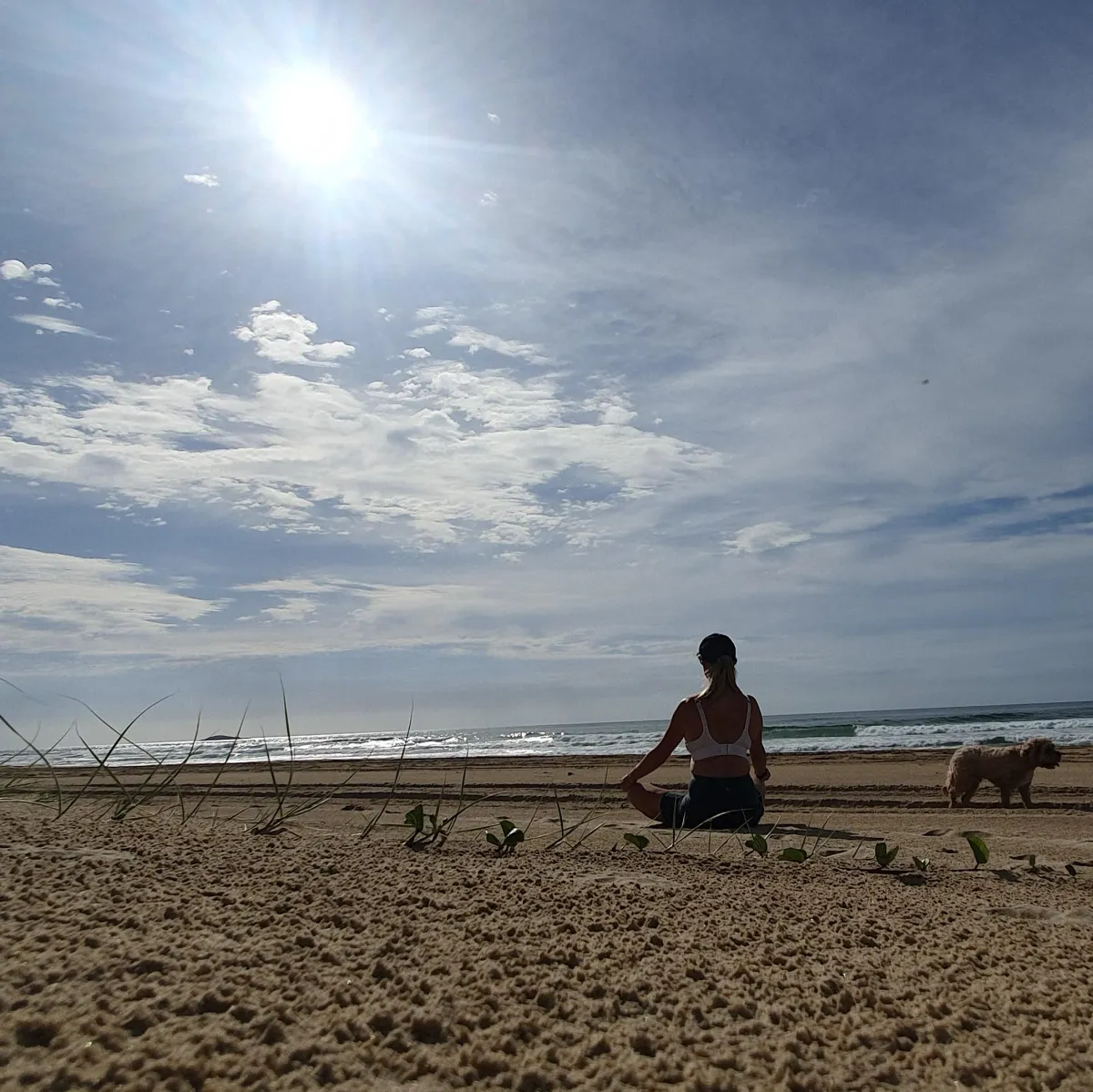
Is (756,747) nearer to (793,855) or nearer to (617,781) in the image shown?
(793,855)

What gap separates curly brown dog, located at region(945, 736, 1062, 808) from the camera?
8.28 meters

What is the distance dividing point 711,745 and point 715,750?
0.04 m

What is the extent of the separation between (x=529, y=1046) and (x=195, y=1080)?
410 mm

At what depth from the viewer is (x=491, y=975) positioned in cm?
132

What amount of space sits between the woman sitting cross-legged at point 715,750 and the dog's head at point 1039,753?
13.9 feet

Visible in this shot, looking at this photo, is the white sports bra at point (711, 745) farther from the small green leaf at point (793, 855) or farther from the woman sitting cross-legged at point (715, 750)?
the small green leaf at point (793, 855)

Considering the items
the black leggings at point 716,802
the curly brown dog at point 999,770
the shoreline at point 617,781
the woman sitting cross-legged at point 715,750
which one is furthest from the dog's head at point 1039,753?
the black leggings at point 716,802

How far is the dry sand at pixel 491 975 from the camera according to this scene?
3.44ft

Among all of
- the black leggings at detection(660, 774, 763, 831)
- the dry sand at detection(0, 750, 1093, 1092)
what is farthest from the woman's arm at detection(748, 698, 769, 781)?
the dry sand at detection(0, 750, 1093, 1092)

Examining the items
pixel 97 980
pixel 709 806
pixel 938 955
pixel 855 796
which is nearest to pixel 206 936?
pixel 97 980

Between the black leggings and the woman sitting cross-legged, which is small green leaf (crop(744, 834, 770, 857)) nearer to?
the black leggings

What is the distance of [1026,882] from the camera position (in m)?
2.96

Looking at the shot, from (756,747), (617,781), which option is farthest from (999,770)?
(617,781)

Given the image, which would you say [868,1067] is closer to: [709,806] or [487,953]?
[487,953]
